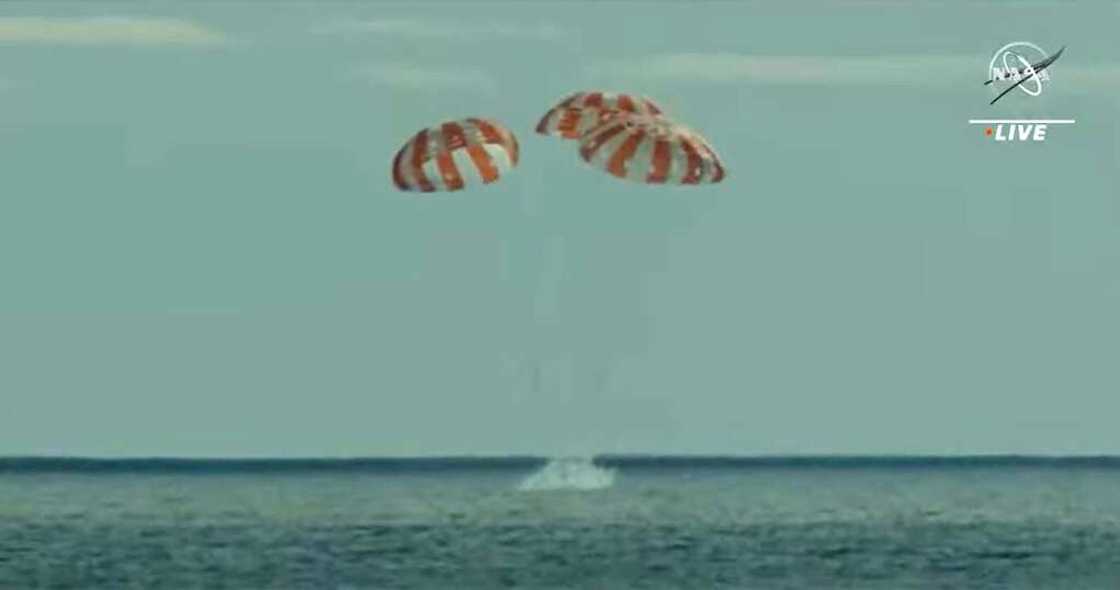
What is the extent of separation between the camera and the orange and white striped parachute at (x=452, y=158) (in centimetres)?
5606

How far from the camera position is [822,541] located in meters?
55.7

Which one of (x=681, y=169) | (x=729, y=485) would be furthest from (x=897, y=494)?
(x=681, y=169)

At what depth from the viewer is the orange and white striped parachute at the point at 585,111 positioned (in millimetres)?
56531

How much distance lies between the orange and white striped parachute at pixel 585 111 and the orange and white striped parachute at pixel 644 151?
547 mm

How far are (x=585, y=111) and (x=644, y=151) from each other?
8.38 ft

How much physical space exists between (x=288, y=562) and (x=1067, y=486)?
18123 millimetres

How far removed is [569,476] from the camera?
6681cm

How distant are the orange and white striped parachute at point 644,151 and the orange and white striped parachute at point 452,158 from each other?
1474 millimetres

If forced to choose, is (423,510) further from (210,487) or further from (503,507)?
(210,487)

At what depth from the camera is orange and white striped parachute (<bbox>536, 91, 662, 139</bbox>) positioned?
56531mm

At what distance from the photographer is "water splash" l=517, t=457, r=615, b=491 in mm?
65562

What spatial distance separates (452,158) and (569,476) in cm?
1167

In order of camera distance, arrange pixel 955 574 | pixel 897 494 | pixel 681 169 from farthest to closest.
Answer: pixel 897 494 → pixel 681 169 → pixel 955 574

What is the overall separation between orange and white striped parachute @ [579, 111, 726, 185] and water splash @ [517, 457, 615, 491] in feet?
33.6
